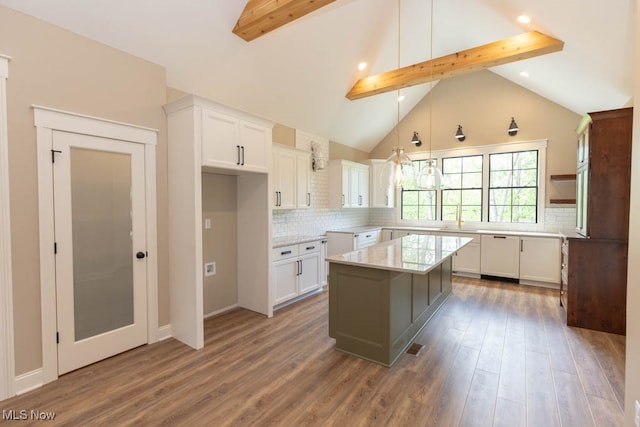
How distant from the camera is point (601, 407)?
2.13 m

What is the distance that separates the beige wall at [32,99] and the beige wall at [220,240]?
141 centimetres

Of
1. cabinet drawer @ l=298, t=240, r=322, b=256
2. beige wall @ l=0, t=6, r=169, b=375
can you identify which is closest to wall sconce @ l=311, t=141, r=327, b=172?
cabinet drawer @ l=298, t=240, r=322, b=256

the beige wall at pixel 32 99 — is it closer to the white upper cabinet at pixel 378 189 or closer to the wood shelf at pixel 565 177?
the white upper cabinet at pixel 378 189

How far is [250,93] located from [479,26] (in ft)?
11.4

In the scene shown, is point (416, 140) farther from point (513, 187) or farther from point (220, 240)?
point (220, 240)

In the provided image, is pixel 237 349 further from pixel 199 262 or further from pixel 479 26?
pixel 479 26

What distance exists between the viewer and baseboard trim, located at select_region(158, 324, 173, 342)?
10.4ft

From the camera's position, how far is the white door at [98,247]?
250 centimetres

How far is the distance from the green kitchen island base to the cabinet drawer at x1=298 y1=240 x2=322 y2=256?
1.48 m

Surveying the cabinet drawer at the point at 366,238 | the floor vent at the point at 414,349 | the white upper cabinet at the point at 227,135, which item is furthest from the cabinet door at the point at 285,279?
the floor vent at the point at 414,349

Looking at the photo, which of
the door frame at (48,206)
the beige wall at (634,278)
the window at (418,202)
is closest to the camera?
the beige wall at (634,278)

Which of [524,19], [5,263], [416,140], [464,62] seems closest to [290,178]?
[464,62]

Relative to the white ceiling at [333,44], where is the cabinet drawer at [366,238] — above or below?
below

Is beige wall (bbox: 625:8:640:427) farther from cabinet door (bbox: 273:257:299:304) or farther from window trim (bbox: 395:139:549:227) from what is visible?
window trim (bbox: 395:139:549:227)
